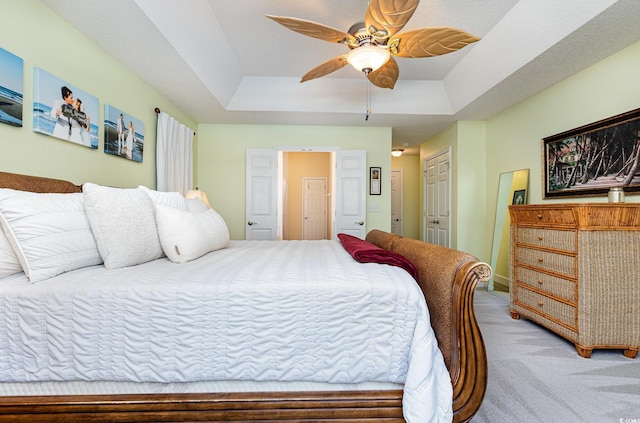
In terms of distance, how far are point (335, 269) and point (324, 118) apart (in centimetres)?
312

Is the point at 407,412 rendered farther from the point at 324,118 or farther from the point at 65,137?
the point at 324,118

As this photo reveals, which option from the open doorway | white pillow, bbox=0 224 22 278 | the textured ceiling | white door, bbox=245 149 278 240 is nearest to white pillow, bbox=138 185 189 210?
white pillow, bbox=0 224 22 278

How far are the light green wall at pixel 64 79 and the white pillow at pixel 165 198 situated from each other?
671mm

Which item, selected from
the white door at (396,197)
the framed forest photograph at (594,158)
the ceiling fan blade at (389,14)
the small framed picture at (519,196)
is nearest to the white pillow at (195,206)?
the ceiling fan blade at (389,14)

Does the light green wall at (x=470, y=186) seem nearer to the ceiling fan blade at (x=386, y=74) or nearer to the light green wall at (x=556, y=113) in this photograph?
the light green wall at (x=556, y=113)

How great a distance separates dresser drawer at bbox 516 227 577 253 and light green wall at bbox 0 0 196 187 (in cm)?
364

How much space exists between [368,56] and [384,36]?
0.51ft

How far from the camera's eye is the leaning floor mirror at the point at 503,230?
11.4 feet

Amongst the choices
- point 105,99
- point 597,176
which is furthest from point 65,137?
point 597,176

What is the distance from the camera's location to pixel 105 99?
90.1 inches

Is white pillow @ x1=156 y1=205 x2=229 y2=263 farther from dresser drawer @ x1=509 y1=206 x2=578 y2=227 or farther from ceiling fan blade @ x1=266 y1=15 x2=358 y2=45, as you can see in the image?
dresser drawer @ x1=509 y1=206 x2=578 y2=227

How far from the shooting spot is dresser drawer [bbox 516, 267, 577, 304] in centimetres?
204

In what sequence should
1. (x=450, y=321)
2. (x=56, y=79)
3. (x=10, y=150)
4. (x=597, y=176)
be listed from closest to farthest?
(x=450, y=321)
(x=10, y=150)
(x=56, y=79)
(x=597, y=176)

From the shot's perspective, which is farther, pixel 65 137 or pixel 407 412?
pixel 65 137
